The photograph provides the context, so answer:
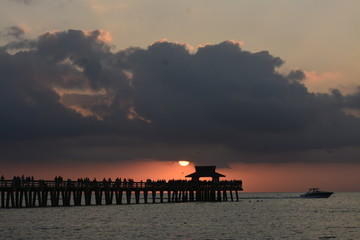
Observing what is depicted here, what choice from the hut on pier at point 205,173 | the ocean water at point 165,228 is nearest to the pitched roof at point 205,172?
the hut on pier at point 205,173

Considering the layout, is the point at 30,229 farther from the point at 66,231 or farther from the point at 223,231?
the point at 223,231

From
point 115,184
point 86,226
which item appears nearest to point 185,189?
point 115,184

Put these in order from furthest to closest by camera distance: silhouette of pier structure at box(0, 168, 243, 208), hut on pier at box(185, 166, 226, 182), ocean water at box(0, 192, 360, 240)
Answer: hut on pier at box(185, 166, 226, 182) → silhouette of pier structure at box(0, 168, 243, 208) → ocean water at box(0, 192, 360, 240)

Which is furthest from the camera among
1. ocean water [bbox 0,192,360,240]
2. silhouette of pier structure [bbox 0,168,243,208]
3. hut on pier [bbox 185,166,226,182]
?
hut on pier [bbox 185,166,226,182]

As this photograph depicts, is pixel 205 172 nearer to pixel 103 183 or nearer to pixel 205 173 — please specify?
pixel 205 173

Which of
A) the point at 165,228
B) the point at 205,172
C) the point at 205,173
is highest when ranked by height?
the point at 205,172

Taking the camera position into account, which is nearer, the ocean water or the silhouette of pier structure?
the ocean water

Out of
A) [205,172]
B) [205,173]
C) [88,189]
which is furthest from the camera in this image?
[205,172]

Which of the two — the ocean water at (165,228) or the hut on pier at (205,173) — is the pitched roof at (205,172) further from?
the ocean water at (165,228)

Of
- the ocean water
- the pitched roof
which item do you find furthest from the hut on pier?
the ocean water

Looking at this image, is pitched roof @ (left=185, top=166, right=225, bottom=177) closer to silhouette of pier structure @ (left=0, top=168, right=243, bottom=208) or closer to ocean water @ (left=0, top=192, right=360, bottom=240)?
silhouette of pier structure @ (left=0, top=168, right=243, bottom=208)

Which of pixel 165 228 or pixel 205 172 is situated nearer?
pixel 165 228

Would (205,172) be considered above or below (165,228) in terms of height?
above

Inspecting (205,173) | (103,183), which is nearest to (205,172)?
(205,173)
